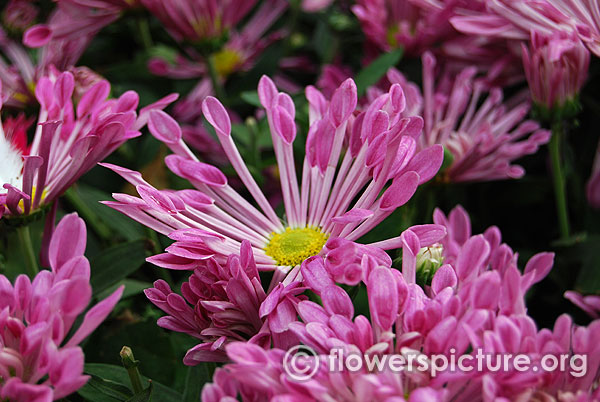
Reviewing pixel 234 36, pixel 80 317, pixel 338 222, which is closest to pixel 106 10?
pixel 234 36

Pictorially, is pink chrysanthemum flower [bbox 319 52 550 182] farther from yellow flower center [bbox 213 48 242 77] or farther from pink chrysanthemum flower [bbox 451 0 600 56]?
yellow flower center [bbox 213 48 242 77]

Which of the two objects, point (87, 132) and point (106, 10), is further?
point (106, 10)

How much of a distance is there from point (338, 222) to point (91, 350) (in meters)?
0.24

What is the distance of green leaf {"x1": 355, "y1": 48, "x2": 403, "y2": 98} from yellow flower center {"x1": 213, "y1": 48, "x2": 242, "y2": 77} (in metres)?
0.29

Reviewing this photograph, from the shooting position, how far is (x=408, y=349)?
13.2 inches

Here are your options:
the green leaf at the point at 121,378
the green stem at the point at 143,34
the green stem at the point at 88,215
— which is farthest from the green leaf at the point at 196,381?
the green stem at the point at 143,34

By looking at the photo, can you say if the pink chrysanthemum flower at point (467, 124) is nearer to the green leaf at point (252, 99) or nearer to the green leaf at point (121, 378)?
A: the green leaf at point (252, 99)

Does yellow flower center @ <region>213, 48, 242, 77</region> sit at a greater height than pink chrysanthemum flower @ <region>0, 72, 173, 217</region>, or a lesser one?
lesser

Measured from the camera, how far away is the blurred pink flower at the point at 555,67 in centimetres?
53

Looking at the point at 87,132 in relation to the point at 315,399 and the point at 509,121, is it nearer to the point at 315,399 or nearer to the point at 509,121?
the point at 315,399

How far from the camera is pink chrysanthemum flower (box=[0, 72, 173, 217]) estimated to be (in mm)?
440

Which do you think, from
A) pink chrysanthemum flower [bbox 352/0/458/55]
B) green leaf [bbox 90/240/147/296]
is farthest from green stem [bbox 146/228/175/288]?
pink chrysanthemum flower [bbox 352/0/458/55]

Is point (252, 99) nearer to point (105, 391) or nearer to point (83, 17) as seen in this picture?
point (83, 17)

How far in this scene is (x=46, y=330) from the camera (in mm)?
331
